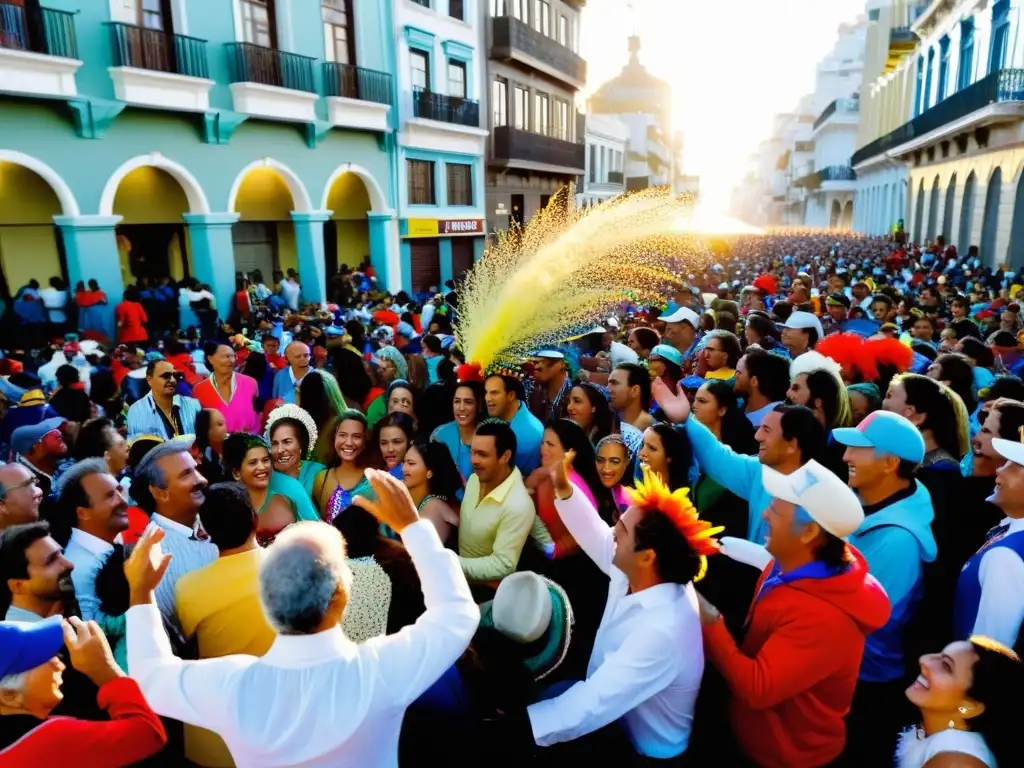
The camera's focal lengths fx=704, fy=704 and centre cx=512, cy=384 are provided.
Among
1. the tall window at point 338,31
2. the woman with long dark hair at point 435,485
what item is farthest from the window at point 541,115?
the woman with long dark hair at point 435,485

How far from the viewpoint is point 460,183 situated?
867 inches

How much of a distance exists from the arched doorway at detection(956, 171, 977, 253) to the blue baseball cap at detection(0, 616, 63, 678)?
25.4 metres

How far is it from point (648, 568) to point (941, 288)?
1169 cm

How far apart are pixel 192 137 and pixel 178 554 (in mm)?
12980

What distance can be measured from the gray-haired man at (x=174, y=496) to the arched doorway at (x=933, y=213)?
2896cm

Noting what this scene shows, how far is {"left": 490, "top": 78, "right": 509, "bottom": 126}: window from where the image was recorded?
2284 centimetres

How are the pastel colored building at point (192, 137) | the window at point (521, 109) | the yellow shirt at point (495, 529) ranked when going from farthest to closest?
1. the window at point (521, 109)
2. the pastel colored building at point (192, 137)
3. the yellow shirt at point (495, 529)

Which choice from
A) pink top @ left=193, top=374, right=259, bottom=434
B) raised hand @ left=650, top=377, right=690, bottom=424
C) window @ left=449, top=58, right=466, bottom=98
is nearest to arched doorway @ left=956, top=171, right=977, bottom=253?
window @ left=449, top=58, right=466, bottom=98

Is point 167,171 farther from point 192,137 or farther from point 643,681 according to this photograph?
point 643,681

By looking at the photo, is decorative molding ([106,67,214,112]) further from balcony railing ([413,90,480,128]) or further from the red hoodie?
the red hoodie

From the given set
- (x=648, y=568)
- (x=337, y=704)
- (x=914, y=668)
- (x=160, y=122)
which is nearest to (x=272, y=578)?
(x=337, y=704)

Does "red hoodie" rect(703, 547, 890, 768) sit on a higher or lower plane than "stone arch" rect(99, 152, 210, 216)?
lower

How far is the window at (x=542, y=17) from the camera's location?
25.2 metres

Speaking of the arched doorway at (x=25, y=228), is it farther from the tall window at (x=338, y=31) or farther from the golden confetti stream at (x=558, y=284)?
the golden confetti stream at (x=558, y=284)
